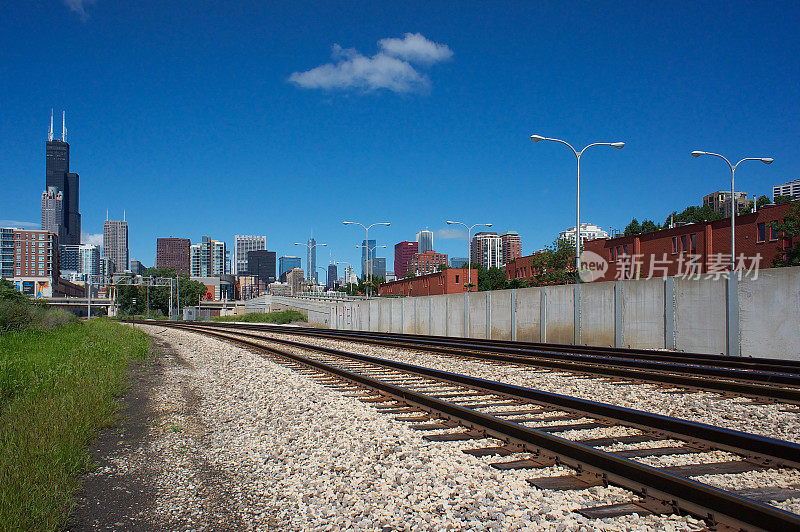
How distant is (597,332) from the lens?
22.3 metres

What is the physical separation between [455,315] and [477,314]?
246cm

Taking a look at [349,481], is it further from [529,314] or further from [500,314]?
[500,314]

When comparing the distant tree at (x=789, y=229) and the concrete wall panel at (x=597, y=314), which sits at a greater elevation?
the distant tree at (x=789, y=229)

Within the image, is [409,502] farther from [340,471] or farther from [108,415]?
[108,415]

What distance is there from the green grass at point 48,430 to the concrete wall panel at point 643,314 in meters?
16.5

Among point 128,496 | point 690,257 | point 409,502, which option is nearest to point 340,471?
point 409,502

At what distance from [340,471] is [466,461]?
1.28 metres

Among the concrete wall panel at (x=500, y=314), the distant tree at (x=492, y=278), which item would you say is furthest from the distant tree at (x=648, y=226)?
the concrete wall panel at (x=500, y=314)

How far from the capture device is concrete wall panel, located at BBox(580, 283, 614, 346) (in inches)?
853

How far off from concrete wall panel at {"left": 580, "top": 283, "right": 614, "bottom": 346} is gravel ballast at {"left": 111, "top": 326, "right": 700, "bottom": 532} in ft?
49.7

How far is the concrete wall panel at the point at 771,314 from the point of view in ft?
51.5

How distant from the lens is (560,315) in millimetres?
24188

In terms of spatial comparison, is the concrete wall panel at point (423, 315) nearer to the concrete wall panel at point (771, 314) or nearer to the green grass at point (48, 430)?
the concrete wall panel at point (771, 314)

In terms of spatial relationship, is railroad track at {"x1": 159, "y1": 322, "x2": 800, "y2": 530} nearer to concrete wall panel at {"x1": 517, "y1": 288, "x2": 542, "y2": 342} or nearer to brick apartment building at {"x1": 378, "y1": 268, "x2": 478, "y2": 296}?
concrete wall panel at {"x1": 517, "y1": 288, "x2": 542, "y2": 342}
